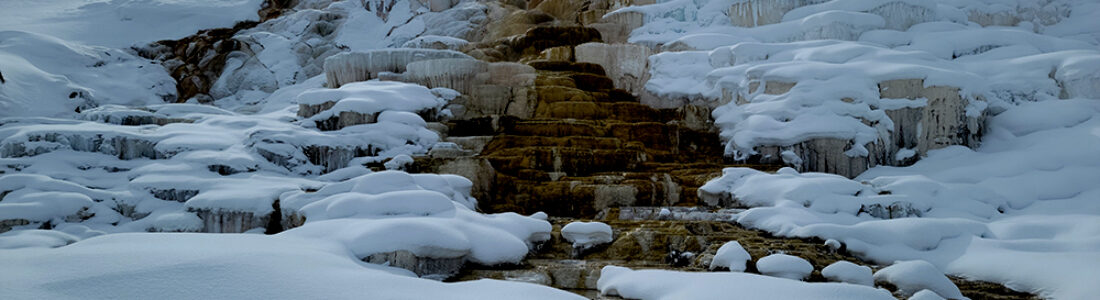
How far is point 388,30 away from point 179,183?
14.0 m

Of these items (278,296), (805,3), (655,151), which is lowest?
(655,151)

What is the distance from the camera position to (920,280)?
4891 millimetres

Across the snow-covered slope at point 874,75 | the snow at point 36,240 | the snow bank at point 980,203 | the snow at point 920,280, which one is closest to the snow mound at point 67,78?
the snow at point 36,240

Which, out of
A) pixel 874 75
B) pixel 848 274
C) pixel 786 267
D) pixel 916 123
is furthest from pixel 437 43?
pixel 848 274

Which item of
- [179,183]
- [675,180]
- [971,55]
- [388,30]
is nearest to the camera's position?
[179,183]

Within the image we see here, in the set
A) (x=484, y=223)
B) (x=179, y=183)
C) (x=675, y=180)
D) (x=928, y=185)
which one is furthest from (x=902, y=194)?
(x=179, y=183)

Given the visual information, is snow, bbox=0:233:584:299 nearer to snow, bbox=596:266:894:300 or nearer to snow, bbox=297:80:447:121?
snow, bbox=596:266:894:300

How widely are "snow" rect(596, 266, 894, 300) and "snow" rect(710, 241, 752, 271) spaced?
804 mm

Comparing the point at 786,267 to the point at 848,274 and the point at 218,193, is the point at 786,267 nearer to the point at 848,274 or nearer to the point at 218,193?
the point at 848,274

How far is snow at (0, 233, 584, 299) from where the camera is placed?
3.33 metres

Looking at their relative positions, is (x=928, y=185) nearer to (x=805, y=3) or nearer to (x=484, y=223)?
(x=484, y=223)

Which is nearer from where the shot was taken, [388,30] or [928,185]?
[928,185]

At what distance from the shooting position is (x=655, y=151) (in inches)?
424

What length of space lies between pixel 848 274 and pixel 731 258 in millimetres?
801
